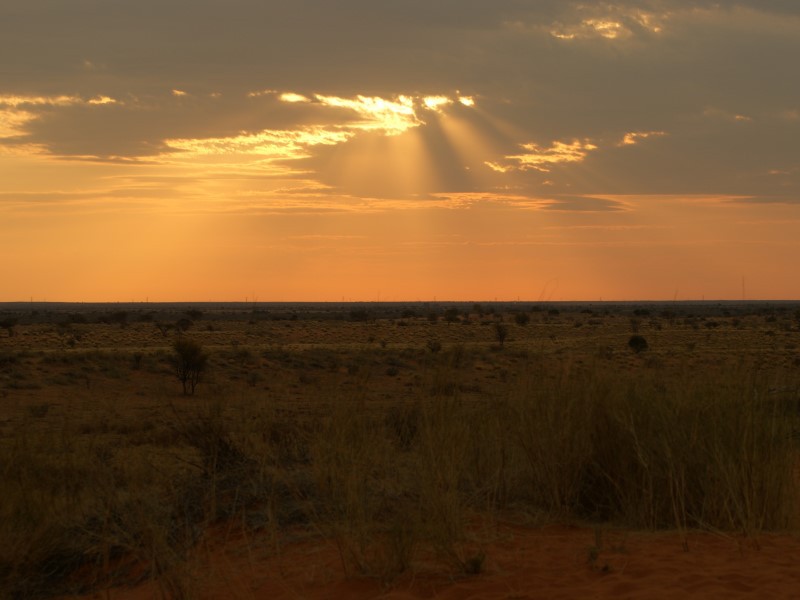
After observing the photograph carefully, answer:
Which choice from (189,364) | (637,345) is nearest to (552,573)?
(189,364)

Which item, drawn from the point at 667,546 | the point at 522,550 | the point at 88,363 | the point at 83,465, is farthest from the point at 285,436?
the point at 88,363

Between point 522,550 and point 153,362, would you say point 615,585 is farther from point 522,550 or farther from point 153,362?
point 153,362

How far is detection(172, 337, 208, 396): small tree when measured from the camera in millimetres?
35906

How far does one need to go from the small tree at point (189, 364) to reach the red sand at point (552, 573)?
27992mm

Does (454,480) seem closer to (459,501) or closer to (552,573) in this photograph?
(459,501)

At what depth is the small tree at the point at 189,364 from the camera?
35906mm

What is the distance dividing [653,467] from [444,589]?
297 cm

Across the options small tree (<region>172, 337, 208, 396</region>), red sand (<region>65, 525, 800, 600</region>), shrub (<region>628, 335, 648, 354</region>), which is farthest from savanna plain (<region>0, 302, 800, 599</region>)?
shrub (<region>628, 335, 648, 354</region>)

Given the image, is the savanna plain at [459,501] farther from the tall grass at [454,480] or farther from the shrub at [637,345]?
the shrub at [637,345]

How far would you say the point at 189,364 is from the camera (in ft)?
119

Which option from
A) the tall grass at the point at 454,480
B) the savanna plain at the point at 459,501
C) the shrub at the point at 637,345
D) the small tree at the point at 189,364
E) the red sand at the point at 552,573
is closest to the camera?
the red sand at the point at 552,573

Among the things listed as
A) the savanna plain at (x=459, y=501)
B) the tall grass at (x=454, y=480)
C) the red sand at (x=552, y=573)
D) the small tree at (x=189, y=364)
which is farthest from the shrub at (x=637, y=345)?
the red sand at (x=552, y=573)

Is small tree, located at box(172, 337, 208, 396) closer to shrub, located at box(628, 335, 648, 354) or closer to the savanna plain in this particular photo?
shrub, located at box(628, 335, 648, 354)

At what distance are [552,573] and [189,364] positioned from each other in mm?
30494
